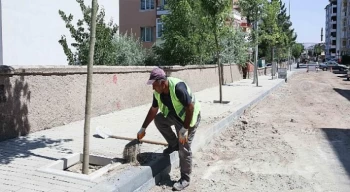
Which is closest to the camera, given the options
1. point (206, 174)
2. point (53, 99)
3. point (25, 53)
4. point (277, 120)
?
point (206, 174)

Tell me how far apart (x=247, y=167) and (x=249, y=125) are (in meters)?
3.88

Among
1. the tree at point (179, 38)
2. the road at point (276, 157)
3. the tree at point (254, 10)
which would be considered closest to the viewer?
the road at point (276, 157)

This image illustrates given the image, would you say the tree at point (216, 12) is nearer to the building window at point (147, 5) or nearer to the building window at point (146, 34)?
the building window at point (147, 5)

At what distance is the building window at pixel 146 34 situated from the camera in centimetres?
4278

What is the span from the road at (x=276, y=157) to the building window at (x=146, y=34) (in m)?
32.1

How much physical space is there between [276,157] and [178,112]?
2.61 metres

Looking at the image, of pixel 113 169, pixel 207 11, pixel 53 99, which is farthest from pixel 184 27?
pixel 113 169

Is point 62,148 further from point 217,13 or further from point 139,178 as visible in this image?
point 217,13

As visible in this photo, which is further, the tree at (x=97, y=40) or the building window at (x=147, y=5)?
the building window at (x=147, y=5)

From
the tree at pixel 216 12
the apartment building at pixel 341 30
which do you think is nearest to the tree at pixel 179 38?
the tree at pixel 216 12

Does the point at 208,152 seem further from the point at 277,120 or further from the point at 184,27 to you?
the point at 184,27

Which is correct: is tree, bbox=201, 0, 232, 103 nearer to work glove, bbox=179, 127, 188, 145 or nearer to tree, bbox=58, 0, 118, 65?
tree, bbox=58, 0, 118, 65

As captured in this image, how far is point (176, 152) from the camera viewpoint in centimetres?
630

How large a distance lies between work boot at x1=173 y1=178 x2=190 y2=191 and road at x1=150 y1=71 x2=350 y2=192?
0.25 ft
